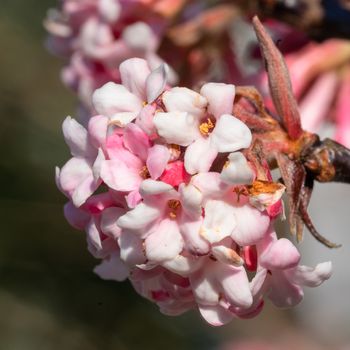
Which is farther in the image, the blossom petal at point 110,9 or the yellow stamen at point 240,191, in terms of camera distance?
the blossom petal at point 110,9

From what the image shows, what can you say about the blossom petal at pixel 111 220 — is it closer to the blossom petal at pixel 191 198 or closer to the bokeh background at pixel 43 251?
the blossom petal at pixel 191 198

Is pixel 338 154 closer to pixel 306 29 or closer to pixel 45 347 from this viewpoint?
pixel 306 29

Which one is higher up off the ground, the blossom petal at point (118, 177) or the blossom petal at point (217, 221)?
the blossom petal at point (118, 177)

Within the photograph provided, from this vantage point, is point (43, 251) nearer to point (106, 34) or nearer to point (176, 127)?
point (106, 34)

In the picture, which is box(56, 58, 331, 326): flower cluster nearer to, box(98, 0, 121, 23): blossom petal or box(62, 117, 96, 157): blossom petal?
box(62, 117, 96, 157): blossom petal

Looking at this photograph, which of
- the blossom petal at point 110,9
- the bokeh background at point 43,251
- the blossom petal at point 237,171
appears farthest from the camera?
the bokeh background at point 43,251

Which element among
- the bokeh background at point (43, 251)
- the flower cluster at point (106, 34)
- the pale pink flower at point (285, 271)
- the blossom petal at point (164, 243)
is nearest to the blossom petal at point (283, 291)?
the pale pink flower at point (285, 271)

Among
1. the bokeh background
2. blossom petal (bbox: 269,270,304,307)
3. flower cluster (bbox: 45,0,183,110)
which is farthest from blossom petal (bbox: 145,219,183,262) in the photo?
the bokeh background

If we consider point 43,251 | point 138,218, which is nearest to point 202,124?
point 138,218
